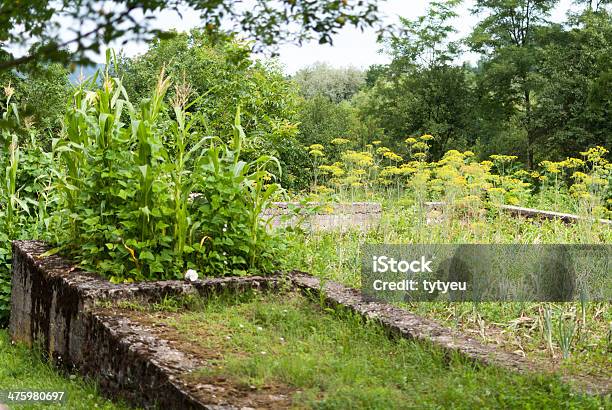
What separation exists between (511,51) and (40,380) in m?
19.9

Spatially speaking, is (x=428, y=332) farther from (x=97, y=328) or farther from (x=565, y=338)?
(x=97, y=328)

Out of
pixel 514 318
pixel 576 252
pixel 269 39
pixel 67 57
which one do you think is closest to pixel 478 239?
pixel 576 252

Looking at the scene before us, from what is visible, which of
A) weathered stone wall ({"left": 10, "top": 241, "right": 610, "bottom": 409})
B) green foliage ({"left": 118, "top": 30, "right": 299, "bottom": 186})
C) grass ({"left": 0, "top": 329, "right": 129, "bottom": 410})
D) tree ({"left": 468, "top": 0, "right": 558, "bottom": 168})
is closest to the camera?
weathered stone wall ({"left": 10, "top": 241, "right": 610, "bottom": 409})

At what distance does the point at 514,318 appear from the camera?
14.6 ft

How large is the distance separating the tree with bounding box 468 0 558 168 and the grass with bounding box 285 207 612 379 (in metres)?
14.9

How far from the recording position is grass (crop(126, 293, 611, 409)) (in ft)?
9.48

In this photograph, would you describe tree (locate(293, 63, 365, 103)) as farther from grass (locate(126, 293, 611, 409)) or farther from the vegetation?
grass (locate(126, 293, 611, 409))

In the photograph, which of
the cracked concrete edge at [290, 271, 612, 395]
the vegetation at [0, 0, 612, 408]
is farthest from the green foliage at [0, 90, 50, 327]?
the cracked concrete edge at [290, 271, 612, 395]

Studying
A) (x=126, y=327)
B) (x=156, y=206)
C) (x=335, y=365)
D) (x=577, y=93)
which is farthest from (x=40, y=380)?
(x=577, y=93)

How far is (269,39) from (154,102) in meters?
2.72

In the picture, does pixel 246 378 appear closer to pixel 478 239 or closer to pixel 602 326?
pixel 602 326

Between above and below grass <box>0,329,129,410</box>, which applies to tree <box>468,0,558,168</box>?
above

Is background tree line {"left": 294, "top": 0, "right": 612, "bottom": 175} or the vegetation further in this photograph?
background tree line {"left": 294, "top": 0, "right": 612, "bottom": 175}

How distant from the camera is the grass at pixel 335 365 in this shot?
2891mm
